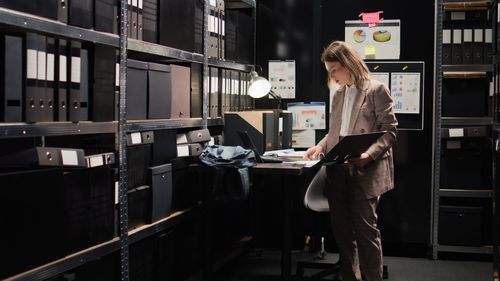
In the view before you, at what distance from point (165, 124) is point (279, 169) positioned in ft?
2.13

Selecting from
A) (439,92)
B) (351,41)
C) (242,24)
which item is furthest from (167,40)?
(439,92)

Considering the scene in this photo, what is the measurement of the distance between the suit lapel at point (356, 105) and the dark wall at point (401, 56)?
139cm

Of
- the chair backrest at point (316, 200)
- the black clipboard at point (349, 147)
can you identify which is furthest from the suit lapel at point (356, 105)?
the chair backrest at point (316, 200)

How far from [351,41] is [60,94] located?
9.02 ft

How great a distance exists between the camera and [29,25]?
2.04 metres

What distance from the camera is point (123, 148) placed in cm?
272

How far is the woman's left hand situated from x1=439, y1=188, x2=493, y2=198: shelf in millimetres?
1542

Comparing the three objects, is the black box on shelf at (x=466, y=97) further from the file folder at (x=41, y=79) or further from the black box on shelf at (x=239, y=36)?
the file folder at (x=41, y=79)

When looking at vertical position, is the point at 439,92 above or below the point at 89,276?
above

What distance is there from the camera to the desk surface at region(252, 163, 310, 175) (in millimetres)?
3088

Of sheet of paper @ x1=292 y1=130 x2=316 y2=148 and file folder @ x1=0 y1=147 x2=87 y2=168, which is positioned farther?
sheet of paper @ x1=292 y1=130 x2=316 y2=148

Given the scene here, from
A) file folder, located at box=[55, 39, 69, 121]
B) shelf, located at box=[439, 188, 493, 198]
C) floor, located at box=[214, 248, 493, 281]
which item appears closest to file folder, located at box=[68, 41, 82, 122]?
file folder, located at box=[55, 39, 69, 121]

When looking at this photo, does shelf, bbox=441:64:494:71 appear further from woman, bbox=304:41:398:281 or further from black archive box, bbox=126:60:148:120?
black archive box, bbox=126:60:148:120

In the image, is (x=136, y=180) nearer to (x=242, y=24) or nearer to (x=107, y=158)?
(x=107, y=158)
